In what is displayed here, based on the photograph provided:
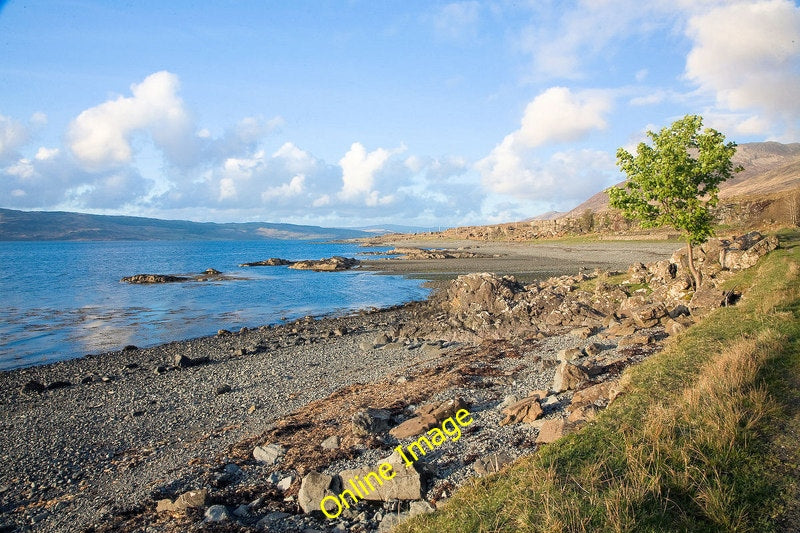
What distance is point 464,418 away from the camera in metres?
11.7

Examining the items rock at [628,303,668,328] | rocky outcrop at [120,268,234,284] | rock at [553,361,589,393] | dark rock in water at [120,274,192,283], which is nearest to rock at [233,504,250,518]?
rock at [553,361,589,393]

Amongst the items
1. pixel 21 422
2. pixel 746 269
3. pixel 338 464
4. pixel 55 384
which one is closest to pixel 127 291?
pixel 55 384

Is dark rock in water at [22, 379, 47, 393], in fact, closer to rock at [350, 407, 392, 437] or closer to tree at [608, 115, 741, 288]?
rock at [350, 407, 392, 437]

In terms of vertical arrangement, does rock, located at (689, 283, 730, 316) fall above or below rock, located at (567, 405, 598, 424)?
above

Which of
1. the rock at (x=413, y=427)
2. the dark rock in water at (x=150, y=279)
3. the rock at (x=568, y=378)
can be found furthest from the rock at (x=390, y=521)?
the dark rock in water at (x=150, y=279)

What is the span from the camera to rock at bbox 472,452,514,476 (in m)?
8.52

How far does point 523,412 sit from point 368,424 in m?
3.62

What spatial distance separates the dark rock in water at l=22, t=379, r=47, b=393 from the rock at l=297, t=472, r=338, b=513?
16.7m

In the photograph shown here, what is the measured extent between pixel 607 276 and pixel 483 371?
2117cm

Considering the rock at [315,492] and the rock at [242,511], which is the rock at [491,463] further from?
the rock at [242,511]

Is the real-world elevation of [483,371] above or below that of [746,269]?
below

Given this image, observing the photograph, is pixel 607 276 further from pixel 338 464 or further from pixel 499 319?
pixel 338 464

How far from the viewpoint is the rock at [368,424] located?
1147cm

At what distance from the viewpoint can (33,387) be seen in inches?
773
